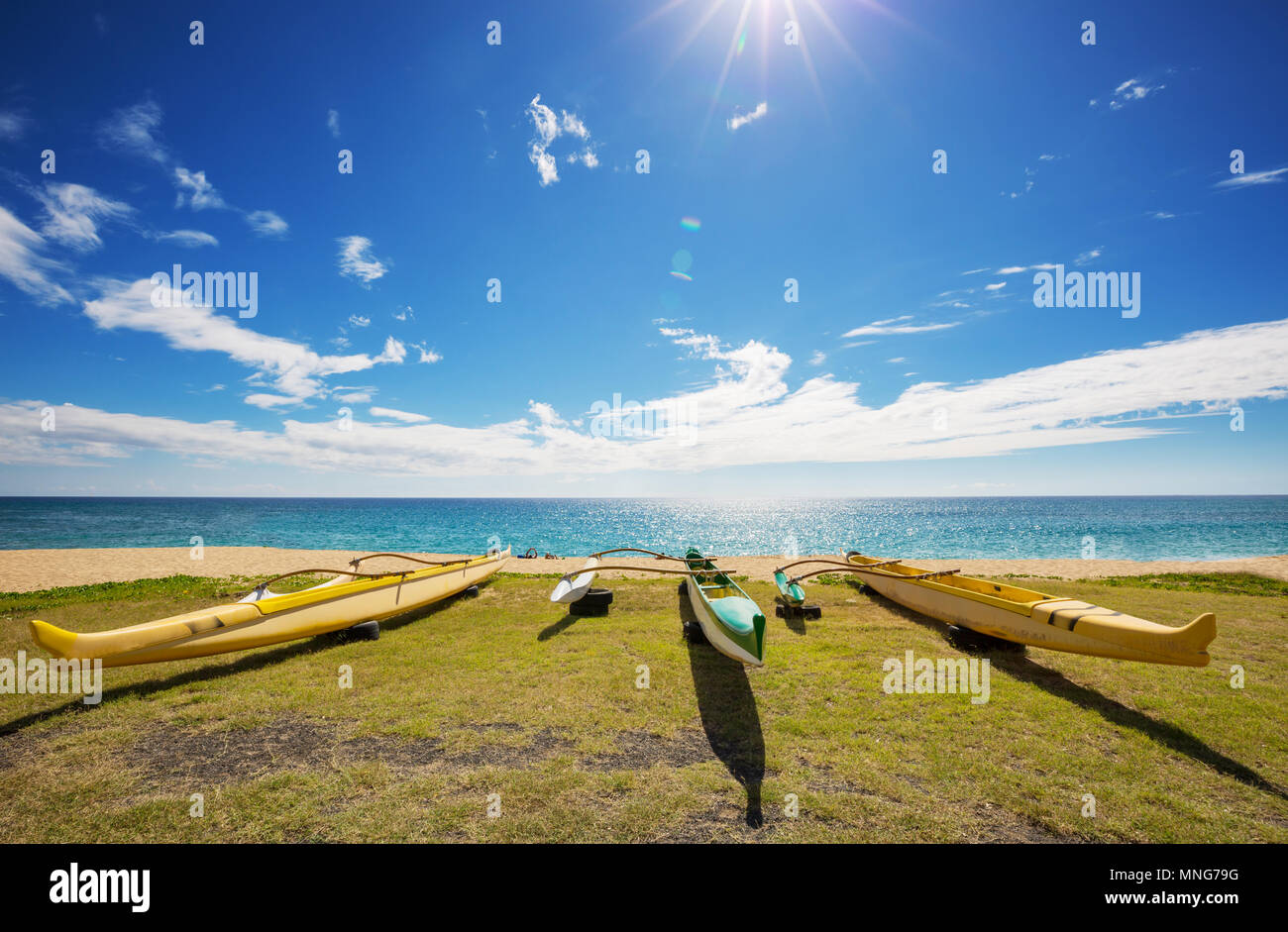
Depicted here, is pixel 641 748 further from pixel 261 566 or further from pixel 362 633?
pixel 261 566

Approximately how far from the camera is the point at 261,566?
2198 centimetres

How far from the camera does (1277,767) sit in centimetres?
524

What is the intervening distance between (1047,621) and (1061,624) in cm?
23

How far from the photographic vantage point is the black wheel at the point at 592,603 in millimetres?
12289

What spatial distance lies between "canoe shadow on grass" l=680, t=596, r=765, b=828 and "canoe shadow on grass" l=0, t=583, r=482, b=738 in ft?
26.2

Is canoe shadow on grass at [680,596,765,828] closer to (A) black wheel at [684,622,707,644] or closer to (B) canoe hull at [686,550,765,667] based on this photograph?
(A) black wheel at [684,622,707,644]

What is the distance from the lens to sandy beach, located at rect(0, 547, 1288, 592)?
1909cm

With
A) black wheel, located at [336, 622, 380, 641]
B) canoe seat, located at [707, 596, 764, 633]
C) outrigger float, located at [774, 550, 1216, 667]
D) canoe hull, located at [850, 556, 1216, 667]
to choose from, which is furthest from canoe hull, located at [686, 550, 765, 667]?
black wheel, located at [336, 622, 380, 641]

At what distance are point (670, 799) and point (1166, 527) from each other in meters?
96.3

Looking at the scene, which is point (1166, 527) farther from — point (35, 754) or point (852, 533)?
point (35, 754)

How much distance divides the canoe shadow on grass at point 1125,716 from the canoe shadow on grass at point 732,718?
504 centimetres
